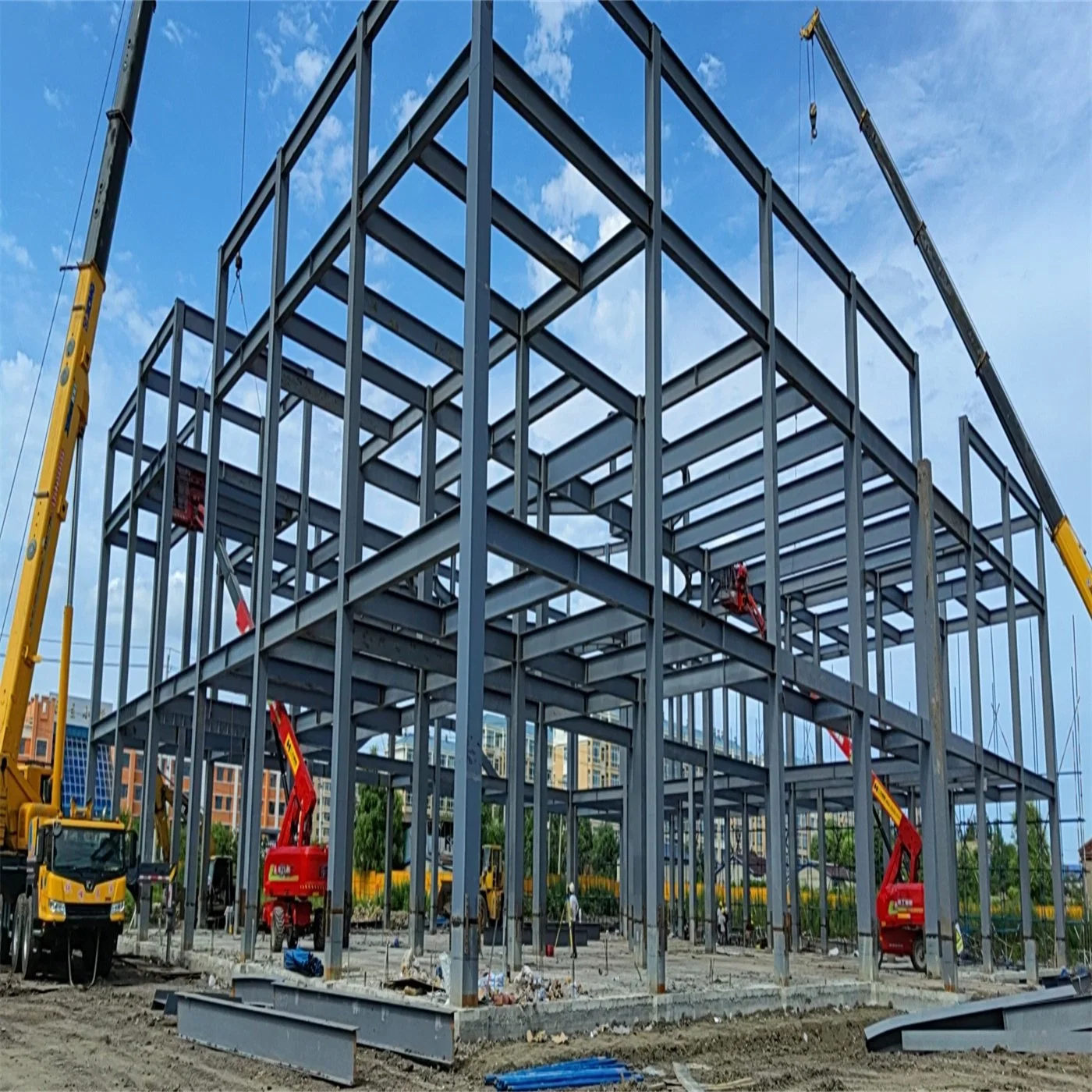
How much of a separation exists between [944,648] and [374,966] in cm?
2019

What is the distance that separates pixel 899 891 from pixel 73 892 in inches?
630

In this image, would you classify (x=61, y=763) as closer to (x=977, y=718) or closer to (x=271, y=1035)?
(x=271, y=1035)

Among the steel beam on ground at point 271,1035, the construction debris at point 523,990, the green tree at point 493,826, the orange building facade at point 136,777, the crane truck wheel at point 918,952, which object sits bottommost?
the crane truck wheel at point 918,952

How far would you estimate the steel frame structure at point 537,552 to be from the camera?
1562 centimetres

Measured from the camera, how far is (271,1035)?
1205cm

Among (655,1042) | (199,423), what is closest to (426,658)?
(655,1042)

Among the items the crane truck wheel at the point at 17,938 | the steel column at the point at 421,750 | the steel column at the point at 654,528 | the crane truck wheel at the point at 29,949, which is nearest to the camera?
the steel column at the point at 654,528

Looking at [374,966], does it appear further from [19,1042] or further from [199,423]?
[199,423]

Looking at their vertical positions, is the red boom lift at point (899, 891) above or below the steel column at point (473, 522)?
below

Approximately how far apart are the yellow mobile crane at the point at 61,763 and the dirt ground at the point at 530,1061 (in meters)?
2.32

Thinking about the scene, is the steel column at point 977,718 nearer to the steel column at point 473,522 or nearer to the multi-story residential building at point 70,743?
the steel column at point 473,522

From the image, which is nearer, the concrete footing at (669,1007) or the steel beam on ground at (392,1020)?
the steel beam on ground at (392,1020)

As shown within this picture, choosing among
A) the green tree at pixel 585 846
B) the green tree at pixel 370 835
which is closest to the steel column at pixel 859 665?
the green tree at pixel 370 835

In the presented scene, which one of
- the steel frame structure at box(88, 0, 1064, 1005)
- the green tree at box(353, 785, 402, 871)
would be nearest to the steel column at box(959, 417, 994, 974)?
the steel frame structure at box(88, 0, 1064, 1005)
